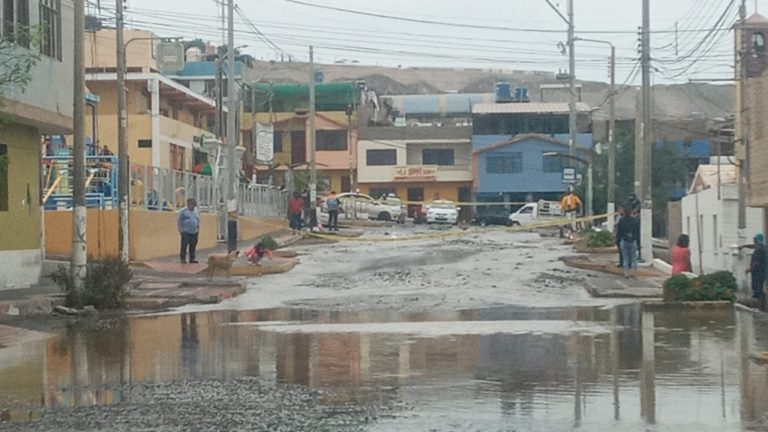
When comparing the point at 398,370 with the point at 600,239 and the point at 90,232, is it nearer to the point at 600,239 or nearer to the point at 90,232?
the point at 90,232

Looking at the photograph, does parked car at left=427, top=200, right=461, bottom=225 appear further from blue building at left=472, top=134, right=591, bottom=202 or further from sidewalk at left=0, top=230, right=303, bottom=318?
sidewalk at left=0, top=230, right=303, bottom=318

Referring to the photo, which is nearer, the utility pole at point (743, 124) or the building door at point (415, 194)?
the utility pole at point (743, 124)

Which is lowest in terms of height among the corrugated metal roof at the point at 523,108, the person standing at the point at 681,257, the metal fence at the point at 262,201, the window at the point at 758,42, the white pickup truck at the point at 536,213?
the person standing at the point at 681,257

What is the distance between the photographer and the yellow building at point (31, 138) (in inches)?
982

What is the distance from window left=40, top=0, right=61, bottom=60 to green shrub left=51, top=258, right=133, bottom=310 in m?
6.01

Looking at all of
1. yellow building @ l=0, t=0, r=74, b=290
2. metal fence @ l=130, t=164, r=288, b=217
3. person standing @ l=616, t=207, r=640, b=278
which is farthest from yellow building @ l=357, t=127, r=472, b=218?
yellow building @ l=0, t=0, r=74, b=290

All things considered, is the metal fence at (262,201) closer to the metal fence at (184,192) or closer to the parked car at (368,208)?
the metal fence at (184,192)

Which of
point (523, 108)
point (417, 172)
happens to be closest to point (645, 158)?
point (523, 108)

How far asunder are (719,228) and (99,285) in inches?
594

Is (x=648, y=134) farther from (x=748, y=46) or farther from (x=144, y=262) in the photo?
(x=144, y=262)

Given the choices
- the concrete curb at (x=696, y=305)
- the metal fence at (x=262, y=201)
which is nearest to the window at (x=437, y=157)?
the metal fence at (x=262, y=201)

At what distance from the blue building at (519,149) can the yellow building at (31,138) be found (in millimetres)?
57748

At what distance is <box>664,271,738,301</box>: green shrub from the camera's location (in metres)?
21.4

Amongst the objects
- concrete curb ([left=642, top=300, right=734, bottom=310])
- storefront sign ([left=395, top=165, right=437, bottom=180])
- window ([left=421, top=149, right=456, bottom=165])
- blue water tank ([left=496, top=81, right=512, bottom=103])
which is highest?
blue water tank ([left=496, top=81, right=512, bottom=103])
